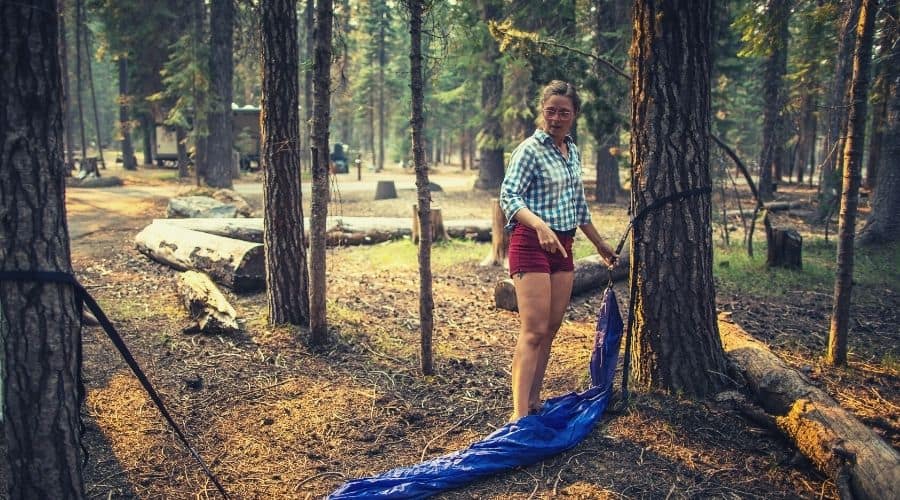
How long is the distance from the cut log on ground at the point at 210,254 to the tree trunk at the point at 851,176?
6.30 m

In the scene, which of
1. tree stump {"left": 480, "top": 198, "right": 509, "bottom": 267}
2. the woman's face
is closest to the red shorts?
the woman's face

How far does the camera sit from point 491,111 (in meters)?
20.1

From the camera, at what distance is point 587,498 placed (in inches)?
131

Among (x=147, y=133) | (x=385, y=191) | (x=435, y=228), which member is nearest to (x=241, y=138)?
(x=147, y=133)

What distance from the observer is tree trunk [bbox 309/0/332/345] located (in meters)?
5.29

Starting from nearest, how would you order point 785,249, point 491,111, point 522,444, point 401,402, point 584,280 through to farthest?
A: 1. point 522,444
2. point 401,402
3. point 584,280
4. point 785,249
5. point 491,111

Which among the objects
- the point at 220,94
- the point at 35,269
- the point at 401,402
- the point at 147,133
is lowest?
the point at 401,402

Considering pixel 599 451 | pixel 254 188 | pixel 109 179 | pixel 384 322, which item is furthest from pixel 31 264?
pixel 109 179

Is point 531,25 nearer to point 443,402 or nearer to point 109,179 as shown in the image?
point 443,402

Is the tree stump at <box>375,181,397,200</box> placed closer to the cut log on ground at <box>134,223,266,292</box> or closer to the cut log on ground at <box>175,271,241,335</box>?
the cut log on ground at <box>134,223,266,292</box>

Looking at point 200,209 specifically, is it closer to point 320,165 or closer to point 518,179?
point 320,165

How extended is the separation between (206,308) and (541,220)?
415 centimetres

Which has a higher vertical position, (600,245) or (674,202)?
(674,202)

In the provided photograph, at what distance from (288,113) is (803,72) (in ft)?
52.7
